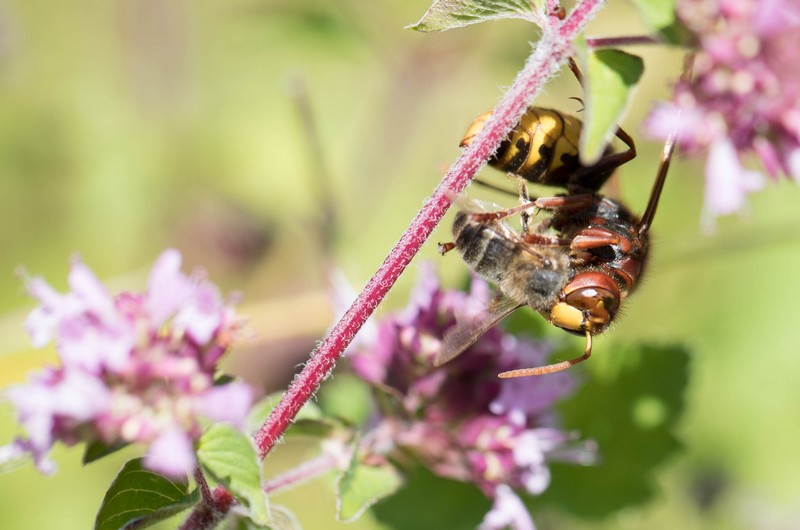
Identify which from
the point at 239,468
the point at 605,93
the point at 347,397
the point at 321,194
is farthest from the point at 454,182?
the point at 321,194

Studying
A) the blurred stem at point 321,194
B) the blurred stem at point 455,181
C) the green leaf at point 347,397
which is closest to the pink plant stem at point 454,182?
the blurred stem at point 455,181

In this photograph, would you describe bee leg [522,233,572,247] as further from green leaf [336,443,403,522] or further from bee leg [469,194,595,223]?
green leaf [336,443,403,522]

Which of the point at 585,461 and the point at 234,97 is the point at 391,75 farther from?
the point at 585,461

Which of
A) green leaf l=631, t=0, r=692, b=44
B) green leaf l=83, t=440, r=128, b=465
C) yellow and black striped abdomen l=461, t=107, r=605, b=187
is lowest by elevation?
green leaf l=83, t=440, r=128, b=465

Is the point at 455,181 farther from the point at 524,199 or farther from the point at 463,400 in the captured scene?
the point at 463,400

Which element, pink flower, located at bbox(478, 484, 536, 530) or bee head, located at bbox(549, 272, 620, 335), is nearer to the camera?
bee head, located at bbox(549, 272, 620, 335)

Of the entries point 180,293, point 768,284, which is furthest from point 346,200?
point 180,293

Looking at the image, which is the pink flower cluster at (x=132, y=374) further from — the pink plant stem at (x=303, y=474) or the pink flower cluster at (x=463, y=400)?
the pink flower cluster at (x=463, y=400)

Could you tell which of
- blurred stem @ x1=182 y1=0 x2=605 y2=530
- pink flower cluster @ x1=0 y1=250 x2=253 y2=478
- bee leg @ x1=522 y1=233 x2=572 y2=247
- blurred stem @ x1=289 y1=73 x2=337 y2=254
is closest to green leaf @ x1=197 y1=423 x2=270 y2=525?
pink flower cluster @ x1=0 y1=250 x2=253 y2=478
